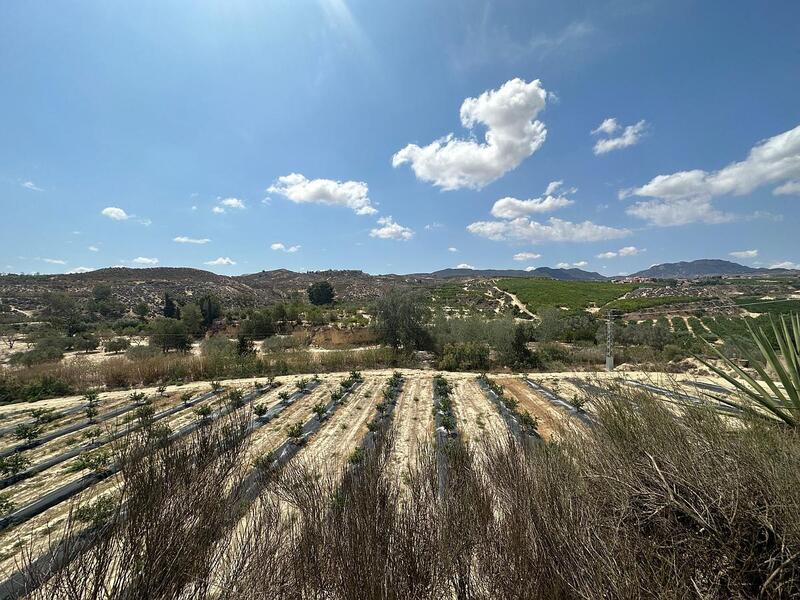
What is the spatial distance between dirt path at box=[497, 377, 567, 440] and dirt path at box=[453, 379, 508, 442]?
1.13 m

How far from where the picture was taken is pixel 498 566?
2479mm

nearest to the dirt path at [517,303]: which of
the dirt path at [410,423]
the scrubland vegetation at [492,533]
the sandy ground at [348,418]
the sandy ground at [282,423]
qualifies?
the sandy ground at [348,418]

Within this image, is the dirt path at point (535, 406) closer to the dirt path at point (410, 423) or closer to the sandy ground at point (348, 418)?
the sandy ground at point (348, 418)

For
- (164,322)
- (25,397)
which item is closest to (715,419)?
(25,397)

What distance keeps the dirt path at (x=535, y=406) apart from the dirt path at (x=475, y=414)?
1134 mm

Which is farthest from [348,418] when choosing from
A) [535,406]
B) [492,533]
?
[492,533]

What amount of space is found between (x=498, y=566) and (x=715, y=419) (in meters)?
2.63

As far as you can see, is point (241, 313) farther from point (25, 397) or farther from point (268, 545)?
point (268, 545)

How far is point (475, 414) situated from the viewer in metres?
10.6

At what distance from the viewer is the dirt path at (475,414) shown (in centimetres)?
891

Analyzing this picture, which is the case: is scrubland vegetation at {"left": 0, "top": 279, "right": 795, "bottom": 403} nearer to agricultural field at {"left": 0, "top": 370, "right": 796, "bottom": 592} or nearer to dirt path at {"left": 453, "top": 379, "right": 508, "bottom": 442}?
agricultural field at {"left": 0, "top": 370, "right": 796, "bottom": 592}

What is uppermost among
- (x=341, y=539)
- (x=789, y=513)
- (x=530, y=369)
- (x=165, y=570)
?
(x=789, y=513)

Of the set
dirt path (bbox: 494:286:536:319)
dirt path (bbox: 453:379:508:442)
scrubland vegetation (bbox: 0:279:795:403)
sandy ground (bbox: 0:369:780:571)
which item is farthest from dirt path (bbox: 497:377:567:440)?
dirt path (bbox: 494:286:536:319)

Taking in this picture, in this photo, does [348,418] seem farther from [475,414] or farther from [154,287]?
[154,287]
